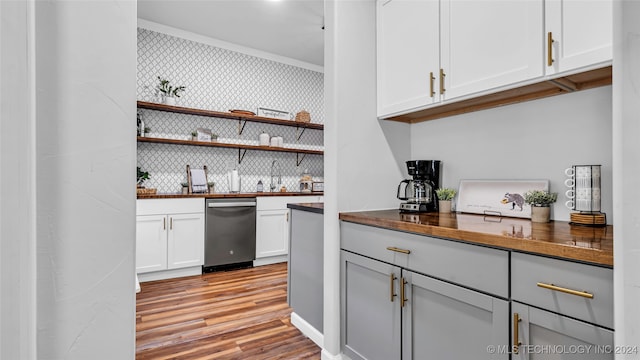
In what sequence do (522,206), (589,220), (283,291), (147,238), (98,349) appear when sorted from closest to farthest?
(98,349), (589,220), (522,206), (283,291), (147,238)

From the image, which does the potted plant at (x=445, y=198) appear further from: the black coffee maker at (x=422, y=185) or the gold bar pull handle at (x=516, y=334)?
the gold bar pull handle at (x=516, y=334)

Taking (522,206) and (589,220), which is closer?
(589,220)

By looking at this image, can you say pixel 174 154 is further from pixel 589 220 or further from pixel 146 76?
pixel 589 220

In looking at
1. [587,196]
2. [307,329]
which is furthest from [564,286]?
[307,329]

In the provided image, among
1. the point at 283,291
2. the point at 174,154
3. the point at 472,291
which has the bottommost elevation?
the point at 283,291

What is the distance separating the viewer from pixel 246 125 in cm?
439

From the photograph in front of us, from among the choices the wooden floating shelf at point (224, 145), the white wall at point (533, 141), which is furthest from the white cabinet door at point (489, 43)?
the wooden floating shelf at point (224, 145)

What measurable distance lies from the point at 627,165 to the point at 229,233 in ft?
11.8

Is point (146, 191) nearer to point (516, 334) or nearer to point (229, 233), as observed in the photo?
point (229, 233)

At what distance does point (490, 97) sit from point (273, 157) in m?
3.41

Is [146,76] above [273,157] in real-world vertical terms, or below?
above

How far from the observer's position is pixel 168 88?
3.76 m

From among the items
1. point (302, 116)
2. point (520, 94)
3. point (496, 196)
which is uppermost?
point (302, 116)

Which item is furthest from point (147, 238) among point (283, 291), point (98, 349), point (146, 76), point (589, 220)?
point (589, 220)
